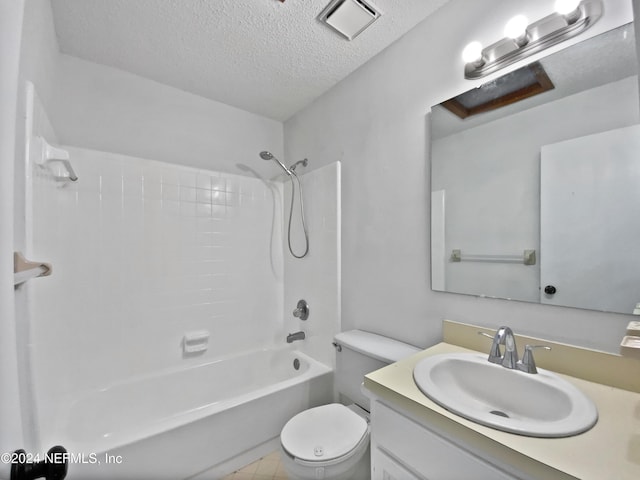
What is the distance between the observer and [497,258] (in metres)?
1.16

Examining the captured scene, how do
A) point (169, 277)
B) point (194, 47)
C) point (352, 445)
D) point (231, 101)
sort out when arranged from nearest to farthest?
1. point (352, 445)
2. point (194, 47)
3. point (169, 277)
4. point (231, 101)

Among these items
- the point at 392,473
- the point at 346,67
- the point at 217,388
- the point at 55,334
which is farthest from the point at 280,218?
the point at 392,473

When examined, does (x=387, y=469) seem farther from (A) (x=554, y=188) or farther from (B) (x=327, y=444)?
(A) (x=554, y=188)

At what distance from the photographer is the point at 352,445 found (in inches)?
47.7

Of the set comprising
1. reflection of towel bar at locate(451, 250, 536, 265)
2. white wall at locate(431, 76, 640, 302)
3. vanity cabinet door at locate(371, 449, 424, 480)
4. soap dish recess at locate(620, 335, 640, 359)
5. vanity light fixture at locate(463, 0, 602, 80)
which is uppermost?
vanity light fixture at locate(463, 0, 602, 80)

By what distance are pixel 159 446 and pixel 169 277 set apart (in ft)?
3.35

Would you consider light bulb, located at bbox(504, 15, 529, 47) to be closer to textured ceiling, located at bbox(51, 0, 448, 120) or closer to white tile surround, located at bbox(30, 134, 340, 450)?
textured ceiling, located at bbox(51, 0, 448, 120)

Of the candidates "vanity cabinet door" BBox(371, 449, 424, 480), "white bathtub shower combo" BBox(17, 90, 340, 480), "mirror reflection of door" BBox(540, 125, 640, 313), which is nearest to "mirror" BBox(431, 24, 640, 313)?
"mirror reflection of door" BBox(540, 125, 640, 313)

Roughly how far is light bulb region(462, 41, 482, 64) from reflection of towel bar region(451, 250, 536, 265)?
0.86 m

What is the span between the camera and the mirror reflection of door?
2.84ft

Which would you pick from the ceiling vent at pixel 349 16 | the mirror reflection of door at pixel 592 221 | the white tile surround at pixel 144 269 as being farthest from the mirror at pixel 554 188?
the white tile surround at pixel 144 269

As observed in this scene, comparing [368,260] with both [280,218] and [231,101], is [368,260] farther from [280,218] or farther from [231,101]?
[231,101]

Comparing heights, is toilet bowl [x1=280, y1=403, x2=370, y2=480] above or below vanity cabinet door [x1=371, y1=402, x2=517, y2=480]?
below

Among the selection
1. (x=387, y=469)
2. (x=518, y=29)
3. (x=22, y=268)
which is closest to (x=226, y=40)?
(x=518, y=29)
